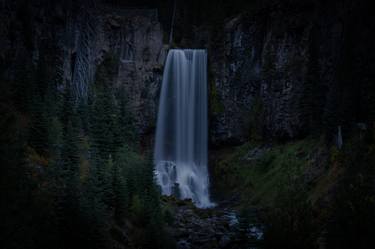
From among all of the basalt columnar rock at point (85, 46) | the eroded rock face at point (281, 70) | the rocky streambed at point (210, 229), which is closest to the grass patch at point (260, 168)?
the eroded rock face at point (281, 70)

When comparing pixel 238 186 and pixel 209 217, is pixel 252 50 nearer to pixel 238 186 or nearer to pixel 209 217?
pixel 238 186

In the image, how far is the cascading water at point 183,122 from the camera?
1661 inches

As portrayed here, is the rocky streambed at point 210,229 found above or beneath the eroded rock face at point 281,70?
beneath

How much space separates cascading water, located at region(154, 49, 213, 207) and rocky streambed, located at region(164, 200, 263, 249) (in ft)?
25.3

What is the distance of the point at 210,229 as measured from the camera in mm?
26422

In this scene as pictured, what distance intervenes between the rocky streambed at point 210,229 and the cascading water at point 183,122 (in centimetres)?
770

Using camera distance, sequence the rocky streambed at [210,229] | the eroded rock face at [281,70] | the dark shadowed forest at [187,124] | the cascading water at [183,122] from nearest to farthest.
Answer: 1. the dark shadowed forest at [187,124]
2. the rocky streambed at [210,229]
3. the eroded rock face at [281,70]
4. the cascading water at [183,122]

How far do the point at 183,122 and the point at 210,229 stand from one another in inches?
785

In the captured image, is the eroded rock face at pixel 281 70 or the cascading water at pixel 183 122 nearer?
the eroded rock face at pixel 281 70

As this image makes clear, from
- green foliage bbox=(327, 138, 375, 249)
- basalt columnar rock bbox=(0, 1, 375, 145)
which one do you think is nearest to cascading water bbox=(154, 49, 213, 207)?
basalt columnar rock bbox=(0, 1, 375, 145)

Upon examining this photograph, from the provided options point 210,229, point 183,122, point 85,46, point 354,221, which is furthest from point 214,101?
point 354,221

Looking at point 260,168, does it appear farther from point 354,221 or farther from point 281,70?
point 354,221

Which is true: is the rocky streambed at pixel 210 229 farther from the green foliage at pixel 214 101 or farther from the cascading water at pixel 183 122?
the green foliage at pixel 214 101

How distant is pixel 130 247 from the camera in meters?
21.1
